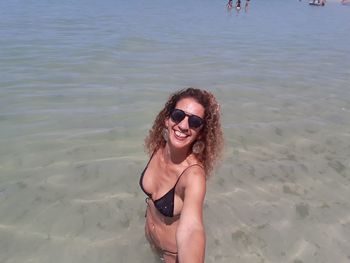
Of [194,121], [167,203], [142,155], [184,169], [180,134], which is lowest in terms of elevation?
[142,155]

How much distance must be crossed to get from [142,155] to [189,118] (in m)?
2.59

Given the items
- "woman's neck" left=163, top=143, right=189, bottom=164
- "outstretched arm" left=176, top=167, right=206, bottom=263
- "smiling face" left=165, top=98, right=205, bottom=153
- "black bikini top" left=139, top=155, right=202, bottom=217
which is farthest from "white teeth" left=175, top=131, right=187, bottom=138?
"black bikini top" left=139, top=155, right=202, bottom=217

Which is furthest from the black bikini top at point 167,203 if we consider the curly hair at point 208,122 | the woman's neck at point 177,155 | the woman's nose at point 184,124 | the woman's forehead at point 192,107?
the woman's forehead at point 192,107

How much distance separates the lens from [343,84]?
28.7 feet

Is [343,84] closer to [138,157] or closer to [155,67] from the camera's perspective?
[155,67]

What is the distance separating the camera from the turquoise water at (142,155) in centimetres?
354

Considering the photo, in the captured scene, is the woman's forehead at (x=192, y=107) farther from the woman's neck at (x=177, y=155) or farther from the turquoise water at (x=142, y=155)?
the turquoise water at (x=142, y=155)

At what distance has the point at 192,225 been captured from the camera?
7.27 ft

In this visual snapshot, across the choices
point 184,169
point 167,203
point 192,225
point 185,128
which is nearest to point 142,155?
point 167,203

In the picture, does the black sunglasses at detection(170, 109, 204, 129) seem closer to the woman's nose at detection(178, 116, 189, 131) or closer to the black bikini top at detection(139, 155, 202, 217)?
the woman's nose at detection(178, 116, 189, 131)

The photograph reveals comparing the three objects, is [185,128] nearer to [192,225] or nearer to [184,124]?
[184,124]

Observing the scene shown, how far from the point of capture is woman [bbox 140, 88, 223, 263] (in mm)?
2217

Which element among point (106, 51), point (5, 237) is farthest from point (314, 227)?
point (106, 51)

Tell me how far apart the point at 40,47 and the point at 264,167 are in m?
8.72
